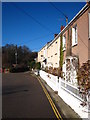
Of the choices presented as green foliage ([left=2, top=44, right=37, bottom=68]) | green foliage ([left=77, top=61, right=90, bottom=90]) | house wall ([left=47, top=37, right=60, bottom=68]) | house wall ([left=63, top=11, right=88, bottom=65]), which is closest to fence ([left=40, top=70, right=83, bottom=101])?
green foliage ([left=77, top=61, right=90, bottom=90])

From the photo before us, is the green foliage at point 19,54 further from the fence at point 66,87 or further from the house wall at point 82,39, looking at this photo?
the house wall at point 82,39

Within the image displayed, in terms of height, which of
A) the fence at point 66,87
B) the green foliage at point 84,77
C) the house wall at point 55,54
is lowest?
the fence at point 66,87

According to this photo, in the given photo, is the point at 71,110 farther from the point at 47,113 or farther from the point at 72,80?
the point at 72,80

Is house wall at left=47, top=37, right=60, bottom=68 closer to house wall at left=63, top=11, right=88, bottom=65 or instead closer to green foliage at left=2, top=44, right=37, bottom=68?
house wall at left=63, top=11, right=88, bottom=65

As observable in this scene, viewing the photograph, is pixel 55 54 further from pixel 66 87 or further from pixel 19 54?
pixel 19 54

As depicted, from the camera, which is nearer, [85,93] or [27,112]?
[85,93]

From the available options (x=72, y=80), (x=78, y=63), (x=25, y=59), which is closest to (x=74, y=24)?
(x=78, y=63)

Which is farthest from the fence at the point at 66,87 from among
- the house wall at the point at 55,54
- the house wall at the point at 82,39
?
the house wall at the point at 55,54

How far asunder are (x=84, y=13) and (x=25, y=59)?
60.3 meters

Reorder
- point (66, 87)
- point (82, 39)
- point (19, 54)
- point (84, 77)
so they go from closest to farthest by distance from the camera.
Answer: point (84, 77)
point (66, 87)
point (82, 39)
point (19, 54)

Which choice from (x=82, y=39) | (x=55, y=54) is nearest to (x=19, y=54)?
(x=55, y=54)

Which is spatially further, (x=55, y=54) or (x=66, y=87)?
(x=55, y=54)

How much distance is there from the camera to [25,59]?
69.8m

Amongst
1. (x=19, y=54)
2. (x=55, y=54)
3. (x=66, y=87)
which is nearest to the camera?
(x=66, y=87)
